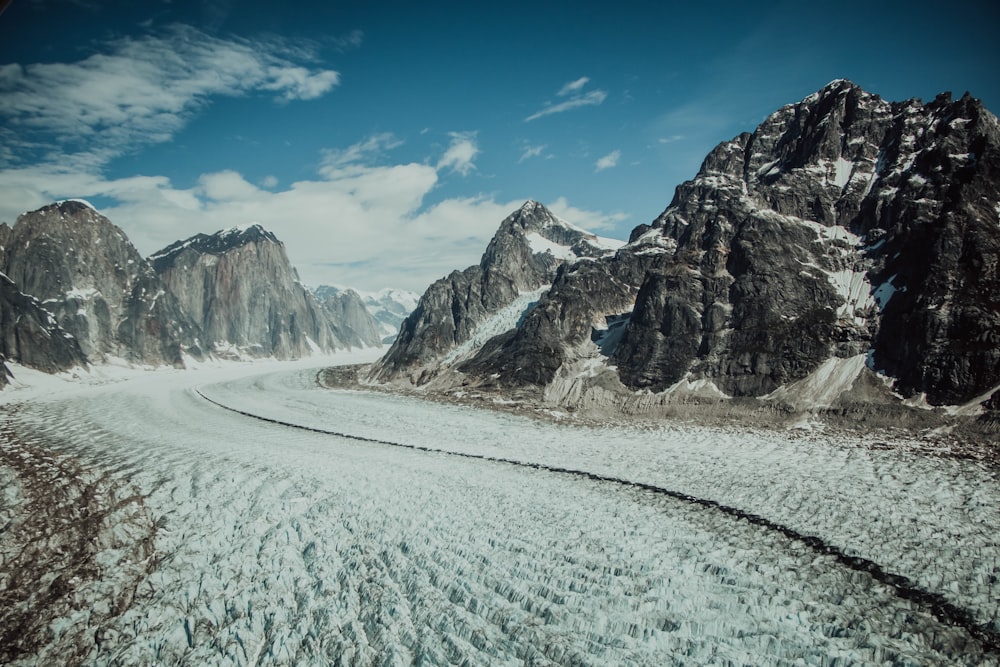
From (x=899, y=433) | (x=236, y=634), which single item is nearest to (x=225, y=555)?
(x=236, y=634)

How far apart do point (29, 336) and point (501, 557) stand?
111676mm

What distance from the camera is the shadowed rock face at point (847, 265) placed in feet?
123

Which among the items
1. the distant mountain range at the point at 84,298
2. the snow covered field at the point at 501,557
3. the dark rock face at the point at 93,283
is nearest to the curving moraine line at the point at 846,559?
the snow covered field at the point at 501,557

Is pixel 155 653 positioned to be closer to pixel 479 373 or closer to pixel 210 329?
pixel 479 373

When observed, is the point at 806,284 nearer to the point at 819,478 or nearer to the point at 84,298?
the point at 819,478

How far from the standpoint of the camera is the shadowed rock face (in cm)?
3738

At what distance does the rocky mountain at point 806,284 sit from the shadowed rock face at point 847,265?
0.45 feet

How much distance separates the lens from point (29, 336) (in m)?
89.6

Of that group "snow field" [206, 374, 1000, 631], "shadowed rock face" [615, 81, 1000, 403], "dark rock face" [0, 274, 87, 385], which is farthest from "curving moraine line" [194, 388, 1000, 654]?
"dark rock face" [0, 274, 87, 385]

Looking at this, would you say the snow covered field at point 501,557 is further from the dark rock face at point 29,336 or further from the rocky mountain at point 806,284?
the dark rock face at point 29,336

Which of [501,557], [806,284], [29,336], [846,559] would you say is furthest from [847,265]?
[29,336]

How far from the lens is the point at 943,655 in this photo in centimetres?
1246

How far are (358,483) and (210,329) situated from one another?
189476 millimetres

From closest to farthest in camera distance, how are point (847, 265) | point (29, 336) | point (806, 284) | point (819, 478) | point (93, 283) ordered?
point (819, 478) → point (806, 284) → point (847, 265) → point (29, 336) → point (93, 283)
